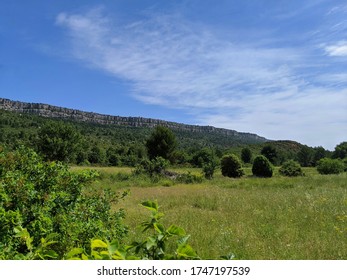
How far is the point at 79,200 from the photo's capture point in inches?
149

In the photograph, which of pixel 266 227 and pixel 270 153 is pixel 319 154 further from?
pixel 266 227

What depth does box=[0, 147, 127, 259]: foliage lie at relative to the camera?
2562mm

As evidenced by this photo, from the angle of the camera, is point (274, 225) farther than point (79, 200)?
Yes

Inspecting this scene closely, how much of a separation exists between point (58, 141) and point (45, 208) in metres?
50.8

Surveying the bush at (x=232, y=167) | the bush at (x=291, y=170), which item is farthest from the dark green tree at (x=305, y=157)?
the bush at (x=232, y=167)

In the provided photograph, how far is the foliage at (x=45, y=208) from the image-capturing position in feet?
8.41

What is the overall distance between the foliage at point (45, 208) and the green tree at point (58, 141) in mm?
Answer: 48354

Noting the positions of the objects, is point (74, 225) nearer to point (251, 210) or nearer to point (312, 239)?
point (312, 239)

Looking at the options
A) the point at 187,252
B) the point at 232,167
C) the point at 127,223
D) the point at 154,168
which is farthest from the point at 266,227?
the point at 232,167

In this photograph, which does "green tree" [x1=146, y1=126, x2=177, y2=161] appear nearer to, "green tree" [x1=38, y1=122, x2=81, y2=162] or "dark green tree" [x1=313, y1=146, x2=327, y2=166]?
"green tree" [x1=38, y1=122, x2=81, y2=162]

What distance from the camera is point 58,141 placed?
166 ft
